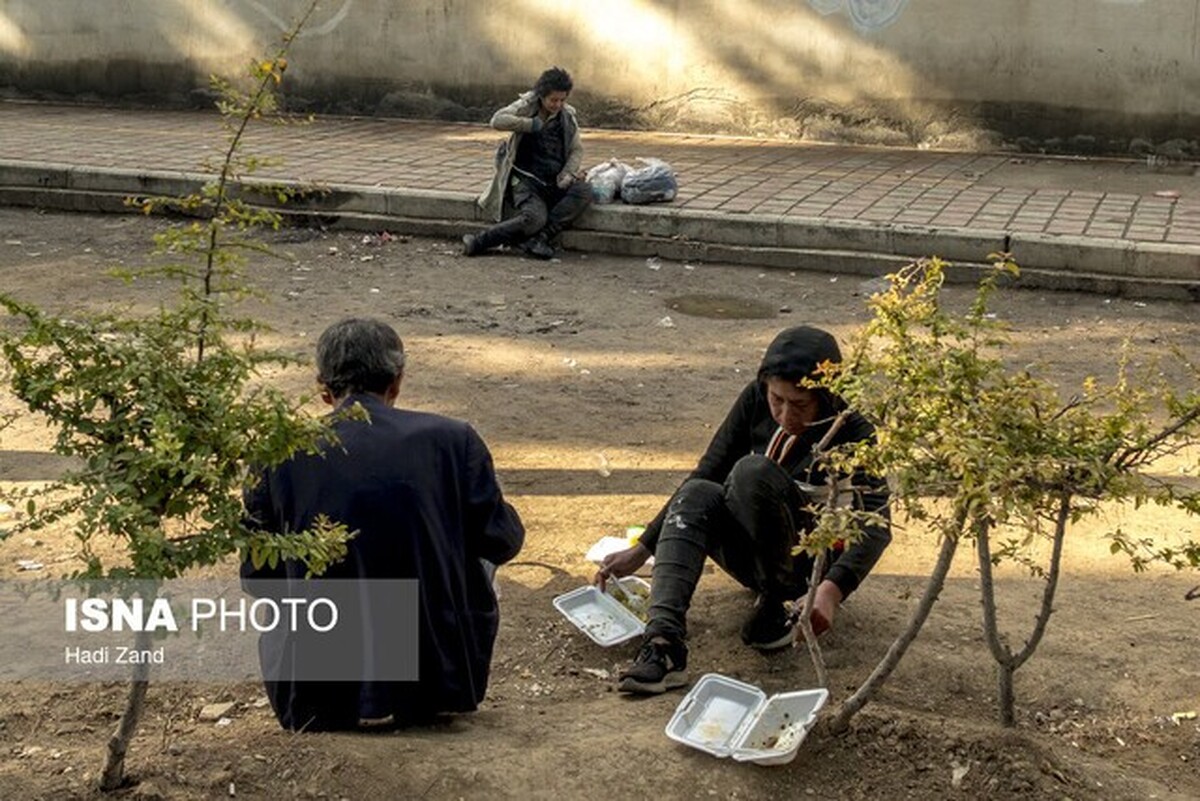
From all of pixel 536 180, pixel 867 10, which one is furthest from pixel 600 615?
pixel 867 10

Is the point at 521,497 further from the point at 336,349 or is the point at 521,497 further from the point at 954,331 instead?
the point at 954,331

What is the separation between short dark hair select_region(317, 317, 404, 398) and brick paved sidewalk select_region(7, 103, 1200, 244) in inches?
267

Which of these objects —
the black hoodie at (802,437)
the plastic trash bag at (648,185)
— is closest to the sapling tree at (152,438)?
the black hoodie at (802,437)

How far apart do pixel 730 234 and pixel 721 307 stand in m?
1.27

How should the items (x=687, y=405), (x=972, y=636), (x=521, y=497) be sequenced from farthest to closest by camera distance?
(x=687, y=405) → (x=521, y=497) → (x=972, y=636)

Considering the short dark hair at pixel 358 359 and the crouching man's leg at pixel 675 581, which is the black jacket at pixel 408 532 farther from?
the crouching man's leg at pixel 675 581

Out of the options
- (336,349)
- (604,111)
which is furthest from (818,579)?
(604,111)

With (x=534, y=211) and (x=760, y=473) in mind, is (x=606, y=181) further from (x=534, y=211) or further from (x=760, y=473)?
(x=760, y=473)

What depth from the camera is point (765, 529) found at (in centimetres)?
445

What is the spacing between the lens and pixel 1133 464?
136 inches

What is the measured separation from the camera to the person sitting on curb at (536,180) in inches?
402

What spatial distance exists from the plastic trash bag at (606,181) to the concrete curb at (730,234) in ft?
0.44

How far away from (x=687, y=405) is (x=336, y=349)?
11.5 feet

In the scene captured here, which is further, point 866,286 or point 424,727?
point 866,286
